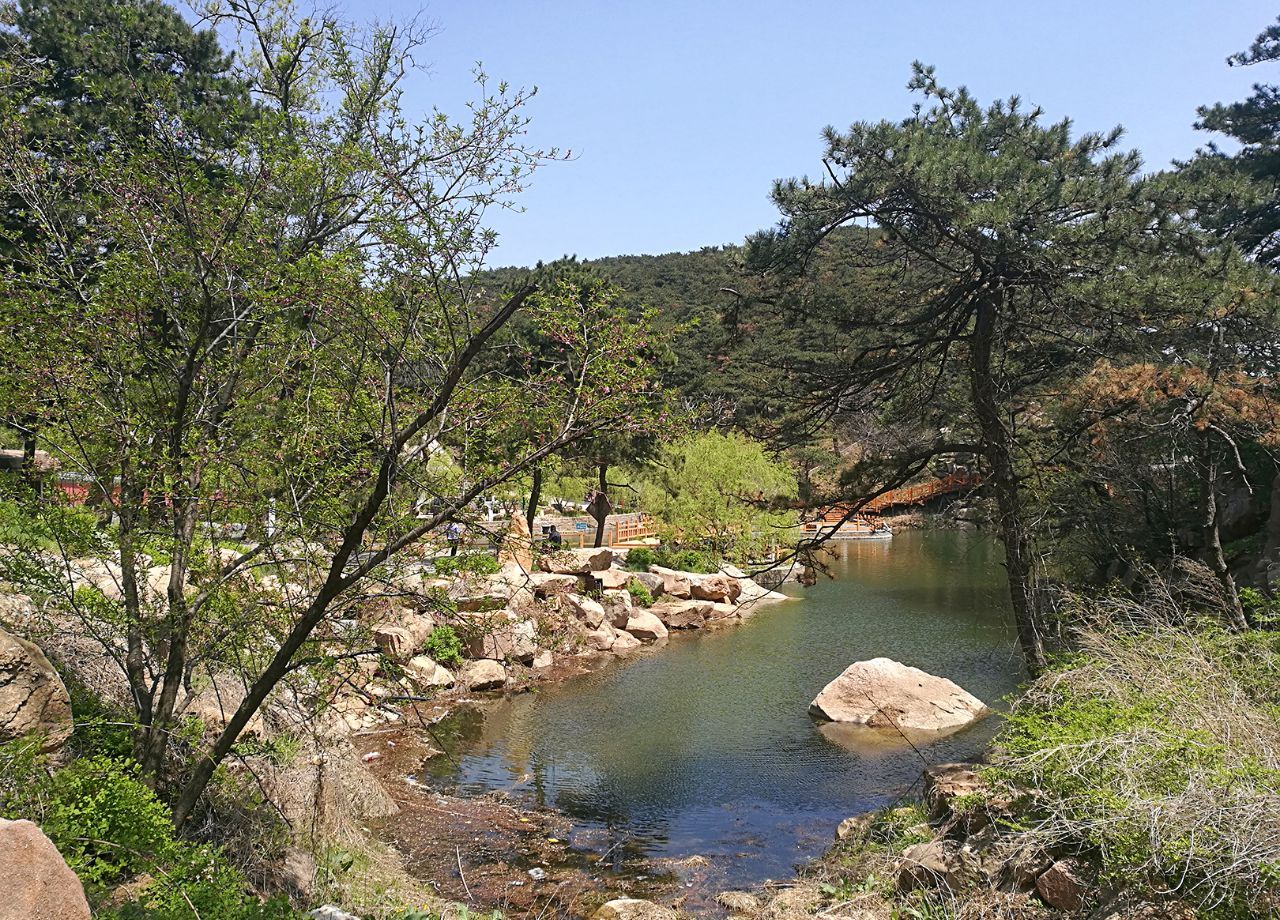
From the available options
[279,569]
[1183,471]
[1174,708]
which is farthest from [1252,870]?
[1183,471]

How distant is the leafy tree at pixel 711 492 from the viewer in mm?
27406

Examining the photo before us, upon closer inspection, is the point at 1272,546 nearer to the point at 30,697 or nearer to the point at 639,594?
the point at 639,594

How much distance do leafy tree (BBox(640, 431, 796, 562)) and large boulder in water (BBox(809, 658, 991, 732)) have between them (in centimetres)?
1308

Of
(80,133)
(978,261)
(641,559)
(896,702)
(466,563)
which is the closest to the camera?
(466,563)

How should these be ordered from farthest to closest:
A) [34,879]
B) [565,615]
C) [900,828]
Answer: [900,828]
[565,615]
[34,879]

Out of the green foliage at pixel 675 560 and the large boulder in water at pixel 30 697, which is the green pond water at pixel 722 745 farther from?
the green foliage at pixel 675 560

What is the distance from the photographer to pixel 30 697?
234 inches

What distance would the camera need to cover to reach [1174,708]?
5996 millimetres

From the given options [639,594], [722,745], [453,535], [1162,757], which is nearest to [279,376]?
[453,535]

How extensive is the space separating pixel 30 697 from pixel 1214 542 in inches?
490

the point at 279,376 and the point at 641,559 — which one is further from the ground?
the point at 279,376

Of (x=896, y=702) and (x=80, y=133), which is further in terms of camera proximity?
(x=896, y=702)

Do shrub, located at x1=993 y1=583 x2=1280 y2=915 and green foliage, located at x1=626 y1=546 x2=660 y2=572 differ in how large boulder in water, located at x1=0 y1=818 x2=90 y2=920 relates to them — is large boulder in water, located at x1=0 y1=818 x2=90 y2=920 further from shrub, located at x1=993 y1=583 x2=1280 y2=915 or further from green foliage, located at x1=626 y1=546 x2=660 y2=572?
green foliage, located at x1=626 y1=546 x2=660 y2=572

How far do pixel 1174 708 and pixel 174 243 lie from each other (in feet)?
24.5
